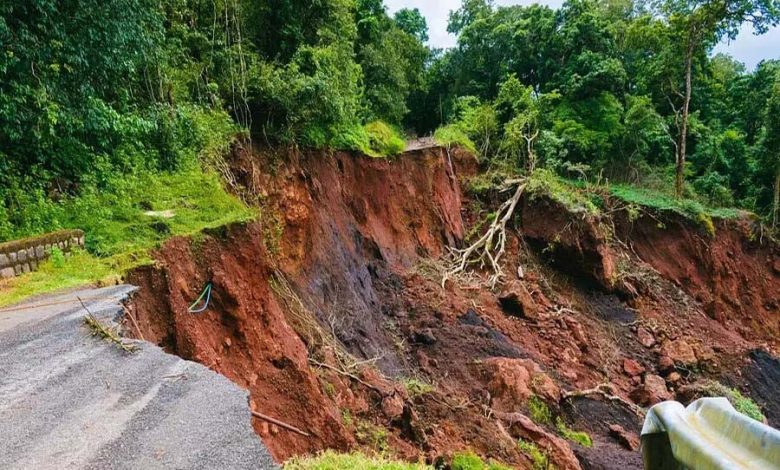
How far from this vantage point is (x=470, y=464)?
5418mm

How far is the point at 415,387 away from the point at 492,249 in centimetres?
692

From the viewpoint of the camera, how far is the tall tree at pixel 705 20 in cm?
1458

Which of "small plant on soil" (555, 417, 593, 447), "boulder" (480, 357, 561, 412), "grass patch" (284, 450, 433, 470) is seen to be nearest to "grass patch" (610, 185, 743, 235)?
"boulder" (480, 357, 561, 412)

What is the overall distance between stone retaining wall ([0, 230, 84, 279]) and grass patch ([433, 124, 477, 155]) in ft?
35.8

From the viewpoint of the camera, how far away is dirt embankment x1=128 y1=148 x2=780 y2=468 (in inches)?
203

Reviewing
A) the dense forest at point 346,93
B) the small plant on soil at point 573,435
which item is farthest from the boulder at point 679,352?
the dense forest at point 346,93

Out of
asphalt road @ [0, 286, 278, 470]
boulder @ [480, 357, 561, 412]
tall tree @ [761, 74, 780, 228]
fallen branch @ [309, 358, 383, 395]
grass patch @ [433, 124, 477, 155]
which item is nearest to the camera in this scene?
asphalt road @ [0, 286, 278, 470]

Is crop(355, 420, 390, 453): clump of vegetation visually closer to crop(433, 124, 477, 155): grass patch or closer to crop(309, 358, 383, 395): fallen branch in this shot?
crop(309, 358, 383, 395): fallen branch

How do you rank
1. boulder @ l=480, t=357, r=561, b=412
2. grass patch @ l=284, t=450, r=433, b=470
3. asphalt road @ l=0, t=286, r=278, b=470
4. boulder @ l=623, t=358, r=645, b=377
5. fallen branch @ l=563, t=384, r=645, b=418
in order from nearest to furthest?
asphalt road @ l=0, t=286, r=278, b=470
grass patch @ l=284, t=450, r=433, b=470
boulder @ l=480, t=357, r=561, b=412
fallen branch @ l=563, t=384, r=645, b=418
boulder @ l=623, t=358, r=645, b=377

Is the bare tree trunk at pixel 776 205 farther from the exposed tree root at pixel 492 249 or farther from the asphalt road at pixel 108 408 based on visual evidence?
the asphalt road at pixel 108 408

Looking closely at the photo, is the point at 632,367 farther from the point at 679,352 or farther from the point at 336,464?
the point at 336,464

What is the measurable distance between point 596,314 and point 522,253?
2.46 meters

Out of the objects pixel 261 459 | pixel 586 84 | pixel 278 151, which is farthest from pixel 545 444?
pixel 586 84

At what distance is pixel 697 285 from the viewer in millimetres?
14422
